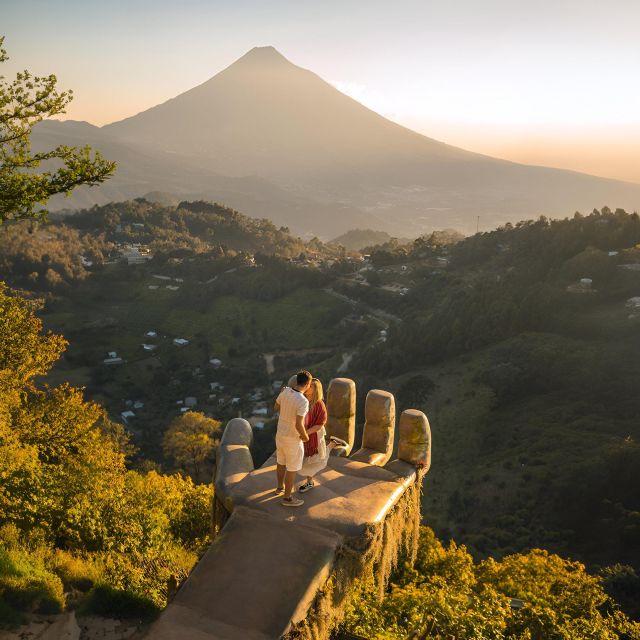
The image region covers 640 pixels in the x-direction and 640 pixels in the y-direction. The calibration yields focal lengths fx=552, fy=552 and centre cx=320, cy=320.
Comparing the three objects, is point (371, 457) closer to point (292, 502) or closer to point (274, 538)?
point (292, 502)

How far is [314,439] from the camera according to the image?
26.8 ft

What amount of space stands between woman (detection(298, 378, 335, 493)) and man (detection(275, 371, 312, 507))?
40 centimetres

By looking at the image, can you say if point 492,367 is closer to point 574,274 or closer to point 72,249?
point 574,274

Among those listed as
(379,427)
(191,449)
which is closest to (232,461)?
(379,427)

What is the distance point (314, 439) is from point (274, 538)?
1.62 m

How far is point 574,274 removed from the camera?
68.3m

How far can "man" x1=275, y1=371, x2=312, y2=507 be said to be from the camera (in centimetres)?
747

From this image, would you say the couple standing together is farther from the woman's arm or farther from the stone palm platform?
the stone palm platform

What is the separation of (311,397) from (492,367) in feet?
161

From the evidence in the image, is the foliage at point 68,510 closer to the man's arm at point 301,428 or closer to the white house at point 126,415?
the man's arm at point 301,428

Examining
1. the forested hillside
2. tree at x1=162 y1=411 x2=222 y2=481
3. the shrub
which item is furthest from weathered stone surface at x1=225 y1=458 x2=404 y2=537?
tree at x1=162 y1=411 x2=222 y2=481

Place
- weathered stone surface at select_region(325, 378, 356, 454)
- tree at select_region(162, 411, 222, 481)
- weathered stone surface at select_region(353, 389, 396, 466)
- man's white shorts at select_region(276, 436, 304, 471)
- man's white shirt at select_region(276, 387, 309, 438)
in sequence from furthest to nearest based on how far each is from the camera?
tree at select_region(162, 411, 222, 481) < weathered stone surface at select_region(325, 378, 356, 454) < weathered stone surface at select_region(353, 389, 396, 466) < man's white shorts at select_region(276, 436, 304, 471) < man's white shirt at select_region(276, 387, 309, 438)

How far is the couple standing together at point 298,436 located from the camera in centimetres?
751

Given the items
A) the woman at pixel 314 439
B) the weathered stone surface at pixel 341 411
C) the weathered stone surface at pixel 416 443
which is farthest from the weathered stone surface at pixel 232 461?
the weathered stone surface at pixel 416 443
